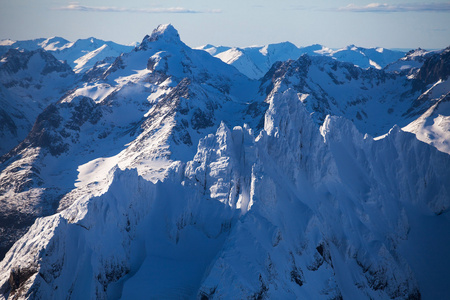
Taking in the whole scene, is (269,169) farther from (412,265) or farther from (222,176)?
(412,265)

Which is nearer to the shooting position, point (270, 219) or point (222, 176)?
point (270, 219)

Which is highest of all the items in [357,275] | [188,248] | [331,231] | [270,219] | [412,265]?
[270,219]

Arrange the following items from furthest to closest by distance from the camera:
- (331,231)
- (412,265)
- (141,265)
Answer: (412,265) < (331,231) < (141,265)

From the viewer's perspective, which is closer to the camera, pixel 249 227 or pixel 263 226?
pixel 249 227

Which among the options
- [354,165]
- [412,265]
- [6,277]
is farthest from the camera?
[354,165]

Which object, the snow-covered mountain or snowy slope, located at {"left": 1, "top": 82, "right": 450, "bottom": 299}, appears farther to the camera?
the snow-covered mountain

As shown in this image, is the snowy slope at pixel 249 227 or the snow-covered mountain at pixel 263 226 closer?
the snowy slope at pixel 249 227

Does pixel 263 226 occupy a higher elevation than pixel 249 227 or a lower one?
lower

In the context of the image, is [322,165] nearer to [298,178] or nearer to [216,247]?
[298,178]

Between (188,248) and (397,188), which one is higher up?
(188,248)

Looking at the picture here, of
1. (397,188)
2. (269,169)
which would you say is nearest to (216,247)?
(269,169)
